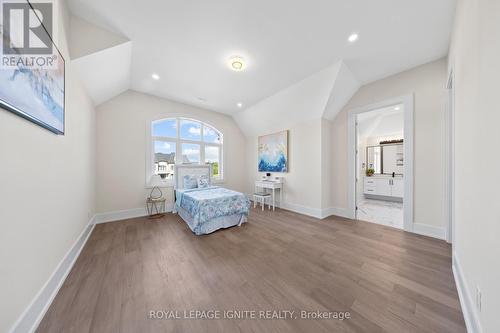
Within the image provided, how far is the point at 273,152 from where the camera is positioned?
4.86m

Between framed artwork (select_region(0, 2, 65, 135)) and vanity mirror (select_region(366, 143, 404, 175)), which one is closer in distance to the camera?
framed artwork (select_region(0, 2, 65, 135))

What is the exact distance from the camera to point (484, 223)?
38.3 inches

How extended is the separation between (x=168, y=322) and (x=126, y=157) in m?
3.64

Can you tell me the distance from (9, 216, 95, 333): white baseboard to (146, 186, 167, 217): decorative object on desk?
5.71ft

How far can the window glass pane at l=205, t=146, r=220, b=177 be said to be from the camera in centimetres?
511

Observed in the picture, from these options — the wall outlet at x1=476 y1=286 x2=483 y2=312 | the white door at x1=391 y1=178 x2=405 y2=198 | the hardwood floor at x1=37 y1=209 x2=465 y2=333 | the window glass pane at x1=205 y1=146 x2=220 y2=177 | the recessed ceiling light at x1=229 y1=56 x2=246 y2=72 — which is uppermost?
the recessed ceiling light at x1=229 y1=56 x2=246 y2=72

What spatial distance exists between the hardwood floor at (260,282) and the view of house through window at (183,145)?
6.55ft

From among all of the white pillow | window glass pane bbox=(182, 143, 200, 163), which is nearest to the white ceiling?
window glass pane bbox=(182, 143, 200, 163)

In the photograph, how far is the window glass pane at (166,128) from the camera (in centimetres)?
421

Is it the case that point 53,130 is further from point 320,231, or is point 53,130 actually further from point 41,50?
point 320,231

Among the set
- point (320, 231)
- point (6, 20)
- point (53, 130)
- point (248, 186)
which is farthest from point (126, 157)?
point (320, 231)

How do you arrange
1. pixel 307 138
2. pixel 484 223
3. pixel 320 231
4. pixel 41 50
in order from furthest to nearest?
pixel 307 138
pixel 320 231
pixel 41 50
pixel 484 223

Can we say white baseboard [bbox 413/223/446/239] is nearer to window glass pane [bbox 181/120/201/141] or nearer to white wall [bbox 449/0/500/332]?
white wall [bbox 449/0/500/332]

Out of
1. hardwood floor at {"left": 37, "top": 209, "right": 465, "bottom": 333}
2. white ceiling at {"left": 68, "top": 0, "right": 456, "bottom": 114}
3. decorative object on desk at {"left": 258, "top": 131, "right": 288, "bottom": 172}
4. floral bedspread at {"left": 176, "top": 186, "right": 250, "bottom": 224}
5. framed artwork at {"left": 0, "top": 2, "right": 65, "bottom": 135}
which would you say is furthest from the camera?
decorative object on desk at {"left": 258, "top": 131, "right": 288, "bottom": 172}
